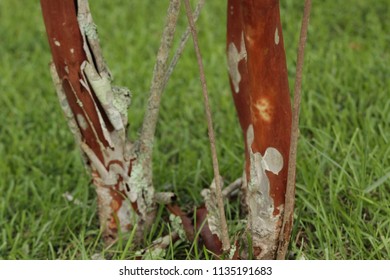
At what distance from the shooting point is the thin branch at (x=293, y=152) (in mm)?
1237

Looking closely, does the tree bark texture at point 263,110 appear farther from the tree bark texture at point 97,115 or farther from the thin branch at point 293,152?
the tree bark texture at point 97,115

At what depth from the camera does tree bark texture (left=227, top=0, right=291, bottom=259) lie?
1293 millimetres

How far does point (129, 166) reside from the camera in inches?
63.0

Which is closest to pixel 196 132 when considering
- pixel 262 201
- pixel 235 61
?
pixel 235 61

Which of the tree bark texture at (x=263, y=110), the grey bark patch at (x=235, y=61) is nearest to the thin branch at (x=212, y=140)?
the tree bark texture at (x=263, y=110)

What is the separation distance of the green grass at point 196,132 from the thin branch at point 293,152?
8cm

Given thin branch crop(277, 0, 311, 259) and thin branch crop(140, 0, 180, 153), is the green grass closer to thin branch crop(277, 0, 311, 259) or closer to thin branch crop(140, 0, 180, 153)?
thin branch crop(277, 0, 311, 259)

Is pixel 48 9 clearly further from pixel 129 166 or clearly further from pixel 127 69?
pixel 127 69

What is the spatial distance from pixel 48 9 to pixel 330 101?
0.99 metres

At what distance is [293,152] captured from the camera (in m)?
1.33

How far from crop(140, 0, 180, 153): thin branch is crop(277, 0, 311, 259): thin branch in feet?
0.98

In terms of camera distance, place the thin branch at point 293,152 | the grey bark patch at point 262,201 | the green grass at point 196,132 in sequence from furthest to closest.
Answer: the green grass at point 196,132, the grey bark patch at point 262,201, the thin branch at point 293,152

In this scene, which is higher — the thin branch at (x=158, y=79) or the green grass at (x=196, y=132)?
the thin branch at (x=158, y=79)

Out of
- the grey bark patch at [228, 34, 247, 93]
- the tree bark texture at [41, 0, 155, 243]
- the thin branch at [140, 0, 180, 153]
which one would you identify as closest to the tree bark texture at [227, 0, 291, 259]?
the grey bark patch at [228, 34, 247, 93]
